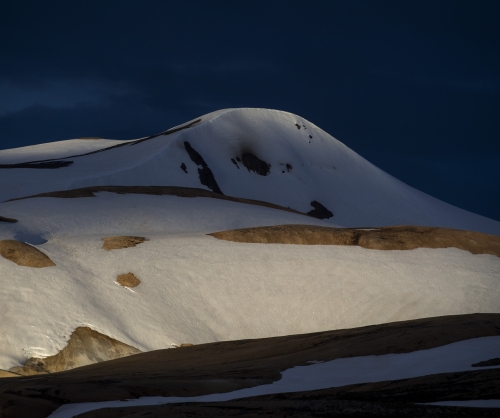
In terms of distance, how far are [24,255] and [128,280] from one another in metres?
3.13

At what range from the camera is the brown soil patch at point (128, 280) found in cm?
1953

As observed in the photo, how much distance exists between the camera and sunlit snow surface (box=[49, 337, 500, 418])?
29.5 ft

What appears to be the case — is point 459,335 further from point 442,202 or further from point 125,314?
point 442,202

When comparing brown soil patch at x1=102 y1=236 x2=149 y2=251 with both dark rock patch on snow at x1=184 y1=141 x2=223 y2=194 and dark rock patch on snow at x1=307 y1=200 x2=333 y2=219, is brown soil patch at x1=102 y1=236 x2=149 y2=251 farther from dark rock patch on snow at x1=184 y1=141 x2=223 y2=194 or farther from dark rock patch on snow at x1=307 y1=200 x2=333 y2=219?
dark rock patch on snow at x1=307 y1=200 x2=333 y2=219

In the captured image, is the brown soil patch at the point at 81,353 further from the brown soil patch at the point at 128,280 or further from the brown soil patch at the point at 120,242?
the brown soil patch at the point at 120,242

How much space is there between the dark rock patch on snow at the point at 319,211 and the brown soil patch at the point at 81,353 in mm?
31178

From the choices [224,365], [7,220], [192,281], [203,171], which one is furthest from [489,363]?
[203,171]

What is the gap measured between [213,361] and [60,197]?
53.0ft

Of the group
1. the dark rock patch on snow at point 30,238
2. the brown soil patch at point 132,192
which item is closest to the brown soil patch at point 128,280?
the dark rock patch on snow at point 30,238

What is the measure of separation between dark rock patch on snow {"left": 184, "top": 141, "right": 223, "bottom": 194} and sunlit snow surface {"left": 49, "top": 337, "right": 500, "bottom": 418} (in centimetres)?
3399

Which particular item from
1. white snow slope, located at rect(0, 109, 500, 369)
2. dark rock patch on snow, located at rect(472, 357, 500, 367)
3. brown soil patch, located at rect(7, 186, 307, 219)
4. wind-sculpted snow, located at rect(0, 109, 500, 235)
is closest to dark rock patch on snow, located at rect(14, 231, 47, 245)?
white snow slope, located at rect(0, 109, 500, 369)

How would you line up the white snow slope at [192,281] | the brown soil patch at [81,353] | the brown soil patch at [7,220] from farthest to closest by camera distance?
the brown soil patch at [7,220] < the white snow slope at [192,281] < the brown soil patch at [81,353]

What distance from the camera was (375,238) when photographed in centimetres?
2214

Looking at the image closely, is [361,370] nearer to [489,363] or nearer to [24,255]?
[489,363]
